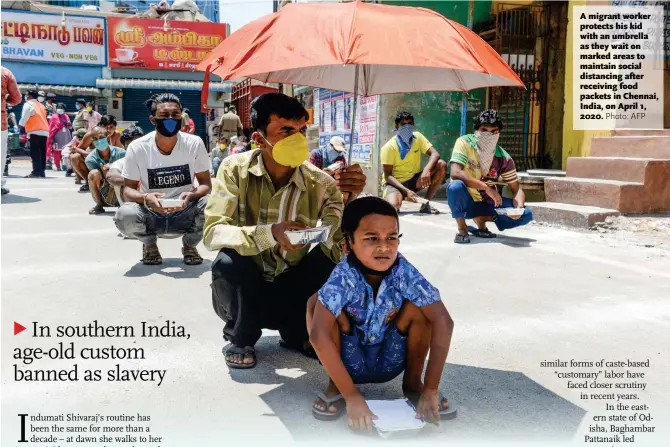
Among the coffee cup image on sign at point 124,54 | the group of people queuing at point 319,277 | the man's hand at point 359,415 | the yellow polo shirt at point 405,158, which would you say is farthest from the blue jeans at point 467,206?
the coffee cup image on sign at point 124,54

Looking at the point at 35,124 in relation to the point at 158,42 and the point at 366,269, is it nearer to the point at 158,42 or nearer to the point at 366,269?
the point at 366,269

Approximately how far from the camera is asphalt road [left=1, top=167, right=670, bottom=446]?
7.74 feet

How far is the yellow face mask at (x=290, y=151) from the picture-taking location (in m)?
2.63

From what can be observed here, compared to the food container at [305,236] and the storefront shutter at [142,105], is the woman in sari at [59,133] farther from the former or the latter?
the food container at [305,236]

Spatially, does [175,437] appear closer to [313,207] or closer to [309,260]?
[309,260]

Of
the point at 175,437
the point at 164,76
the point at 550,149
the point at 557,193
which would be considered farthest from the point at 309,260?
the point at 164,76

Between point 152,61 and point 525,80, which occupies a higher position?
point 152,61

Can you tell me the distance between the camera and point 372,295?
2371mm

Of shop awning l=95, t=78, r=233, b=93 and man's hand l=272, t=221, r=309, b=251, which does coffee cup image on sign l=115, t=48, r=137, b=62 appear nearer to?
shop awning l=95, t=78, r=233, b=93

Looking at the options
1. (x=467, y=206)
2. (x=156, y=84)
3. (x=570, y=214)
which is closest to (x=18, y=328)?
(x=467, y=206)

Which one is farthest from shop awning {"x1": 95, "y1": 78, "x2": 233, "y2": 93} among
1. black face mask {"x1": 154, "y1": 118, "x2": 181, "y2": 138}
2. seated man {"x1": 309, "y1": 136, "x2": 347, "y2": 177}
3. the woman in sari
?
black face mask {"x1": 154, "y1": 118, "x2": 181, "y2": 138}

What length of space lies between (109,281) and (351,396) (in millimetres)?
3017

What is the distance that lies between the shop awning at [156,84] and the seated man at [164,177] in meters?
19.2

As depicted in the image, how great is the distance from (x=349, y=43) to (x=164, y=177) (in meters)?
3.27
